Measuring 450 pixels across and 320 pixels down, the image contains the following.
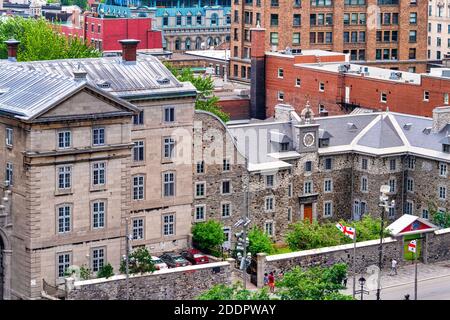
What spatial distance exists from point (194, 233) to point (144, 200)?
4.02m

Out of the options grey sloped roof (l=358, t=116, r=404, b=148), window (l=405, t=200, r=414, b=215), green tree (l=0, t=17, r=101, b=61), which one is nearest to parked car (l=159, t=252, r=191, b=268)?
grey sloped roof (l=358, t=116, r=404, b=148)

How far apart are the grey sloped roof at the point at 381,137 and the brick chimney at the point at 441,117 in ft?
9.31

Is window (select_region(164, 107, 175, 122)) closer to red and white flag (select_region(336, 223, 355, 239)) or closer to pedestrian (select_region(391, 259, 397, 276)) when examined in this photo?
red and white flag (select_region(336, 223, 355, 239))

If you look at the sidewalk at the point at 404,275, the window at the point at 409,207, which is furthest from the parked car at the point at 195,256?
the window at the point at 409,207

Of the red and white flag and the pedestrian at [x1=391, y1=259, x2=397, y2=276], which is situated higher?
the red and white flag

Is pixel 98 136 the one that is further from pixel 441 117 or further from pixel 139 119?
pixel 441 117

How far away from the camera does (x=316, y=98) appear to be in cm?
12462

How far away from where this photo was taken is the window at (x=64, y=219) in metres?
78.4

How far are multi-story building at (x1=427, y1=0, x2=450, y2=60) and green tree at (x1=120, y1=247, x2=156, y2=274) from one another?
10896 centimetres

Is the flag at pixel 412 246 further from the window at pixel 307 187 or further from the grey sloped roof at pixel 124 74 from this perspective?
the grey sloped roof at pixel 124 74

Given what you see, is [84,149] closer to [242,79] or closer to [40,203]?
[40,203]

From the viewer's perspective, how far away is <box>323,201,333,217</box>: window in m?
97.2

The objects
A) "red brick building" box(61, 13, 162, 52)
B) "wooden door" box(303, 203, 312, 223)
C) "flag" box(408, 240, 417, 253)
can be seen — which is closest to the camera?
"flag" box(408, 240, 417, 253)

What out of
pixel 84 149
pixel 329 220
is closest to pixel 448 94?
pixel 329 220
